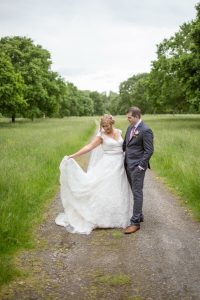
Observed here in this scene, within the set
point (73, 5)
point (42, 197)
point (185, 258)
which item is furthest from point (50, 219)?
point (73, 5)

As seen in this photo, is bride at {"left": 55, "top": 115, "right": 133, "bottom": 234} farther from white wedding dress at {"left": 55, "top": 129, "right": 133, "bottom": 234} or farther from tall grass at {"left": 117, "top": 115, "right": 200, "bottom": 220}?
tall grass at {"left": 117, "top": 115, "right": 200, "bottom": 220}

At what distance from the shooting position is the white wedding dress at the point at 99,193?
7.43 m

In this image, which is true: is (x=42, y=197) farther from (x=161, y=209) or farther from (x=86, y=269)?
(x=86, y=269)

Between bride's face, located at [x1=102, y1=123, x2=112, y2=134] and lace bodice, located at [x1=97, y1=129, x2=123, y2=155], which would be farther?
lace bodice, located at [x1=97, y1=129, x2=123, y2=155]

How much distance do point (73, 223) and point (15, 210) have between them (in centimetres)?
121

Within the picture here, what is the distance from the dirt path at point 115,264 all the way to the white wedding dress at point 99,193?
0.88 feet

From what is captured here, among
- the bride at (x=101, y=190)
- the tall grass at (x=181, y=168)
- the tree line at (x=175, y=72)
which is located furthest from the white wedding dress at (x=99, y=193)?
the tree line at (x=175, y=72)

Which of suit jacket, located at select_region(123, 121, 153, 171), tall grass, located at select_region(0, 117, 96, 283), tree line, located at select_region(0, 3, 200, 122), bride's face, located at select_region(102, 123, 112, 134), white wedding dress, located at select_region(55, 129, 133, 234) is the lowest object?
tall grass, located at select_region(0, 117, 96, 283)

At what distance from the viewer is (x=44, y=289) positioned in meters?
4.79

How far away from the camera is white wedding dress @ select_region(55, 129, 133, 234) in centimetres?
743

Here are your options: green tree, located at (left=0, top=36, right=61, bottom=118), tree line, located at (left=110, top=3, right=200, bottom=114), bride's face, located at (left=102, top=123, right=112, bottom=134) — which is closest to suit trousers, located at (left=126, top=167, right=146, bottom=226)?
bride's face, located at (left=102, top=123, right=112, bottom=134)

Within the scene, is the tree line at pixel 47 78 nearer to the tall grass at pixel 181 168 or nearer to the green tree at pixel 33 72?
the green tree at pixel 33 72

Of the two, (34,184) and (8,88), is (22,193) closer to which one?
(34,184)

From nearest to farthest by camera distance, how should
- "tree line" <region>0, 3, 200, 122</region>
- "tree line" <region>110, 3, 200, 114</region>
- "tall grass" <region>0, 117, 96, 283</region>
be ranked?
1. "tall grass" <region>0, 117, 96, 283</region>
2. "tree line" <region>110, 3, 200, 114</region>
3. "tree line" <region>0, 3, 200, 122</region>
